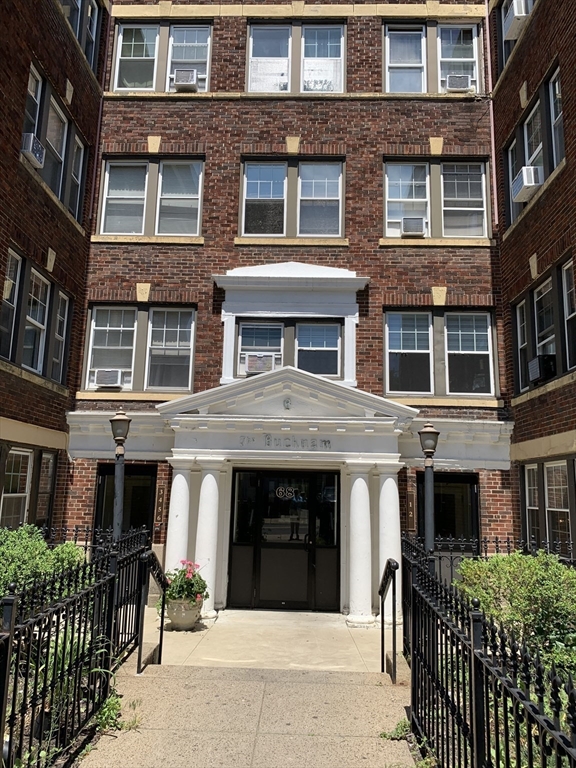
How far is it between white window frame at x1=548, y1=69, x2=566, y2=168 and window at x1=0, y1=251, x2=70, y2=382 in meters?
8.89

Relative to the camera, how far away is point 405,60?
1348 cm

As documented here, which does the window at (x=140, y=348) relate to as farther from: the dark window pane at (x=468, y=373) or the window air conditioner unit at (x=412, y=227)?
the dark window pane at (x=468, y=373)

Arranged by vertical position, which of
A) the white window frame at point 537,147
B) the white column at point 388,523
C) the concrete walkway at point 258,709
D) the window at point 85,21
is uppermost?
the window at point 85,21

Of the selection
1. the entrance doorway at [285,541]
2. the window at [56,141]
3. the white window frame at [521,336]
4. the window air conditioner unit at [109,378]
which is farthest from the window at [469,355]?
the window at [56,141]

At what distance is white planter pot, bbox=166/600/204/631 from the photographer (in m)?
9.41

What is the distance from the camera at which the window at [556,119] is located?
9.75 m

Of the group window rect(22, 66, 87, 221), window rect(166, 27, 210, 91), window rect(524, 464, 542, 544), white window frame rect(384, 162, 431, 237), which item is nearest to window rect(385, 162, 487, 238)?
white window frame rect(384, 162, 431, 237)

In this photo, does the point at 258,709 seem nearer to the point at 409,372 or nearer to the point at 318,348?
the point at 318,348

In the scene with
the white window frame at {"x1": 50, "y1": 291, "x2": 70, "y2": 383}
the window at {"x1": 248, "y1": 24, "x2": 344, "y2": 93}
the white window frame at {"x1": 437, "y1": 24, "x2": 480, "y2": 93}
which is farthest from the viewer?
the window at {"x1": 248, "y1": 24, "x2": 344, "y2": 93}

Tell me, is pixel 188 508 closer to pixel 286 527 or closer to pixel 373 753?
pixel 286 527

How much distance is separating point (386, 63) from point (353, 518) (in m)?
9.90

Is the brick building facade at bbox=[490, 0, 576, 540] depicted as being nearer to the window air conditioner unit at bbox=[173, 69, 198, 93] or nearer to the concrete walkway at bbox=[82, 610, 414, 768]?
the concrete walkway at bbox=[82, 610, 414, 768]

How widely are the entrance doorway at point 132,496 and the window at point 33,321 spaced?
7.25 feet

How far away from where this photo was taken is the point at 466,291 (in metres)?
12.3
